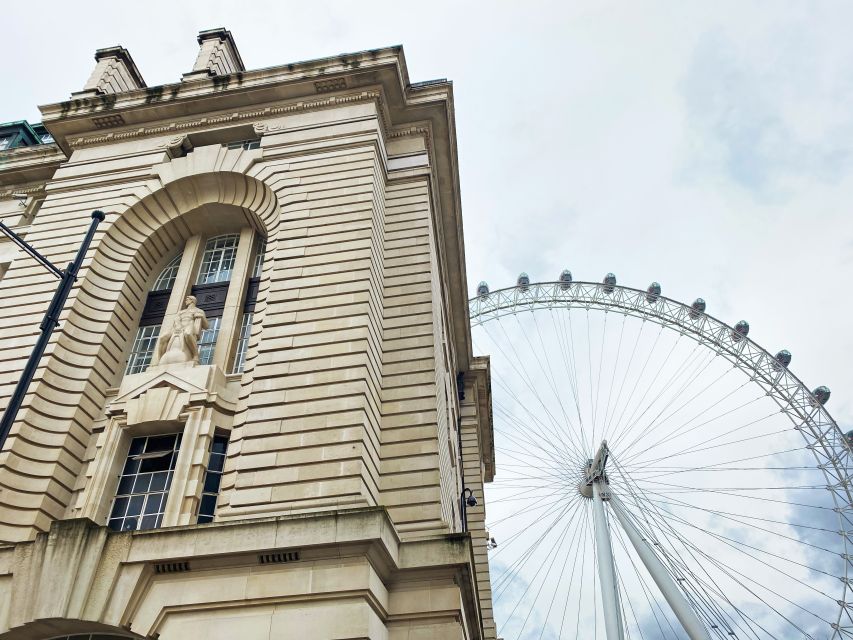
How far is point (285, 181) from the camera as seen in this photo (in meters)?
20.8

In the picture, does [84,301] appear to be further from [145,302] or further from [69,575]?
[69,575]

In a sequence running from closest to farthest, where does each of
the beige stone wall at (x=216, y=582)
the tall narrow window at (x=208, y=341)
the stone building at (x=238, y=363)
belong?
the beige stone wall at (x=216, y=582)
the stone building at (x=238, y=363)
the tall narrow window at (x=208, y=341)

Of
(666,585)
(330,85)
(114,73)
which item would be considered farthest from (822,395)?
(114,73)

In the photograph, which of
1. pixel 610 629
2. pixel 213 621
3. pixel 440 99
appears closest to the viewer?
pixel 213 621

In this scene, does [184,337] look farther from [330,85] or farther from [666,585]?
[666,585]

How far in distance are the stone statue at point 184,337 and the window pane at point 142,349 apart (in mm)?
1117

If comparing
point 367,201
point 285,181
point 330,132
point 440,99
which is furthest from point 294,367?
point 440,99

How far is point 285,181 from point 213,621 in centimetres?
1297

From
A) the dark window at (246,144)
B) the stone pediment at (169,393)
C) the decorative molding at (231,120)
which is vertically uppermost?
the decorative molding at (231,120)

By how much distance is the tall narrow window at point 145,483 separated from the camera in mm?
15727

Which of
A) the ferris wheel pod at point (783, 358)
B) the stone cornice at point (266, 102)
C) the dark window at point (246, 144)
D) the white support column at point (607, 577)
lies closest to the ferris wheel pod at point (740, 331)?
the ferris wheel pod at point (783, 358)

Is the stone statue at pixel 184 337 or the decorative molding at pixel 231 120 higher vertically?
the decorative molding at pixel 231 120

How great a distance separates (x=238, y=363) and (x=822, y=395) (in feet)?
113

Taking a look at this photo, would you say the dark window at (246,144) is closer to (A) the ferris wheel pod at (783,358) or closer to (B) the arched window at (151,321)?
(B) the arched window at (151,321)
